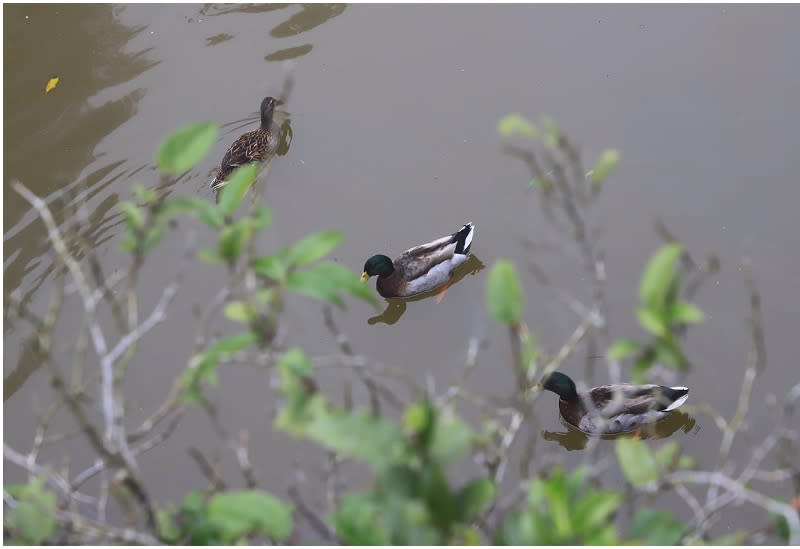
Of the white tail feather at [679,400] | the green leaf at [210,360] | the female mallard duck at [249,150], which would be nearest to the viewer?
the green leaf at [210,360]

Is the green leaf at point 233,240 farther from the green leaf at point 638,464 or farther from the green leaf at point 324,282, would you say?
the green leaf at point 638,464

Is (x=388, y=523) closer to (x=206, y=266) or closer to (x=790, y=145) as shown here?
(x=206, y=266)

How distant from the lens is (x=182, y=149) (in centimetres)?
217

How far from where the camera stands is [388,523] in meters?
1.68

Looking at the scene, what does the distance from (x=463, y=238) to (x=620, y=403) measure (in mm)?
1518

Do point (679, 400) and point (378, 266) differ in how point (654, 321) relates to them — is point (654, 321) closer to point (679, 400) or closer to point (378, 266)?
point (679, 400)

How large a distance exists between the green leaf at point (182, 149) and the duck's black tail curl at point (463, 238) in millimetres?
3931

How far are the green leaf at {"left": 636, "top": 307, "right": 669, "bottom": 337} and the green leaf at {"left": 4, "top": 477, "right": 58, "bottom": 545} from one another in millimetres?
1465

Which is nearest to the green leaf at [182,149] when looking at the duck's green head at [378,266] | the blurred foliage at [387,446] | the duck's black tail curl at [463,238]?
the blurred foliage at [387,446]

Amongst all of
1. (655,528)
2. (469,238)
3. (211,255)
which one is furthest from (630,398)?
(211,255)

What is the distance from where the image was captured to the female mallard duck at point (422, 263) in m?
6.01

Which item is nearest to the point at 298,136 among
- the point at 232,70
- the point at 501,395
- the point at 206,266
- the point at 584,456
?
the point at 232,70

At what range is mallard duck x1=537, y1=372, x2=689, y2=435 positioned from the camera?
16.9 feet

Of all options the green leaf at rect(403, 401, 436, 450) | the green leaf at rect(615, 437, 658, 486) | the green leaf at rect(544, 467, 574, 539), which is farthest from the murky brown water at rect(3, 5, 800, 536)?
the green leaf at rect(403, 401, 436, 450)
